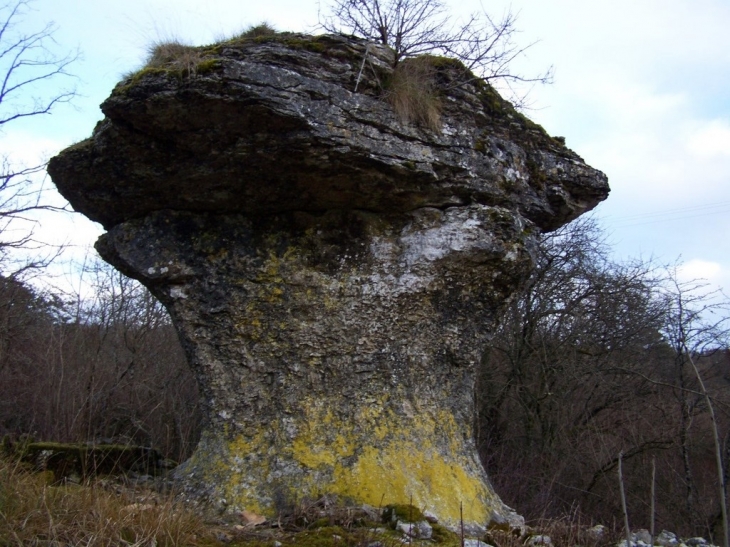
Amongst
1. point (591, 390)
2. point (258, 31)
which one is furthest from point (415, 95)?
point (591, 390)

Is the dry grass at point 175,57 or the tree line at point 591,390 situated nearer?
the dry grass at point 175,57

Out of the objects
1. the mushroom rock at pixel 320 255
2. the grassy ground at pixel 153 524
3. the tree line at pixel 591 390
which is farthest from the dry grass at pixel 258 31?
the tree line at pixel 591 390

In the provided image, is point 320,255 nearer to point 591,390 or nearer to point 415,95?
point 415,95

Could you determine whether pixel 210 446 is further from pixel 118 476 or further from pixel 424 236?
pixel 424 236

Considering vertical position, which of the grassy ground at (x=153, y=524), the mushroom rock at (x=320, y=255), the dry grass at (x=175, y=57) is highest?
the dry grass at (x=175, y=57)

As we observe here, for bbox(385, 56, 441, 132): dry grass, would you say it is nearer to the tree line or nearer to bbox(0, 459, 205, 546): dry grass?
bbox(0, 459, 205, 546): dry grass

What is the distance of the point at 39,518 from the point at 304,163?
2.66 m

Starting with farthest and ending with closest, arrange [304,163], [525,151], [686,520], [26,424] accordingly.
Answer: [686,520]
[26,424]
[525,151]
[304,163]

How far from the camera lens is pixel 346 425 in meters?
4.64

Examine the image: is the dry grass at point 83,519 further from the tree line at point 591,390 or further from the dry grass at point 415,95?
the tree line at point 591,390

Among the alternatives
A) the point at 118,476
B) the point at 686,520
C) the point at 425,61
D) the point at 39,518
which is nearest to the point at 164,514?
the point at 39,518

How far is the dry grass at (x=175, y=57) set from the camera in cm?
419

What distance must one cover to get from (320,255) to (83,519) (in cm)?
256

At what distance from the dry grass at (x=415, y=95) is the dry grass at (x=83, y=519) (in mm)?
3108
